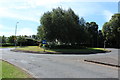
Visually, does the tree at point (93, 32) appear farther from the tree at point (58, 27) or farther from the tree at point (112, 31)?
the tree at point (58, 27)

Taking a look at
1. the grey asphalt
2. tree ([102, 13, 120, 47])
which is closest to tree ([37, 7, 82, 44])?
the grey asphalt

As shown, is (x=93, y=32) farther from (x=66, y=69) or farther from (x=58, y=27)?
(x=66, y=69)

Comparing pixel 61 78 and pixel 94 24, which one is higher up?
pixel 94 24

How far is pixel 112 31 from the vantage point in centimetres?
5938

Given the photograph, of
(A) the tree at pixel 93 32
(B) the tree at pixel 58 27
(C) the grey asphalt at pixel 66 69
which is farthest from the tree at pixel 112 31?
(C) the grey asphalt at pixel 66 69

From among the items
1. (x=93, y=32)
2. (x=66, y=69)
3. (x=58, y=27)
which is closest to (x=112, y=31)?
(x=93, y=32)

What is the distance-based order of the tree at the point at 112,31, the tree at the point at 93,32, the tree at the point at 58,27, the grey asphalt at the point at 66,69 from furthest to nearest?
the tree at the point at 93,32 → the tree at the point at 112,31 → the tree at the point at 58,27 → the grey asphalt at the point at 66,69

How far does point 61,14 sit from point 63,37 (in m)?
5.52

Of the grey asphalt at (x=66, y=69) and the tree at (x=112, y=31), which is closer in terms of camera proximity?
the grey asphalt at (x=66, y=69)

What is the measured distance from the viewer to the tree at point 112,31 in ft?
191

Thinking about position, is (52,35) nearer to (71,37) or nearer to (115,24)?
(71,37)

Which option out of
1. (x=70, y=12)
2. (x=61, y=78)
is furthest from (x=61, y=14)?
(x=61, y=78)

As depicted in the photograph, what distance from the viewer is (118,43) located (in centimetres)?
6138

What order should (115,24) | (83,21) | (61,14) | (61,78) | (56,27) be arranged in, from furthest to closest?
(115,24)
(83,21)
(61,14)
(56,27)
(61,78)
